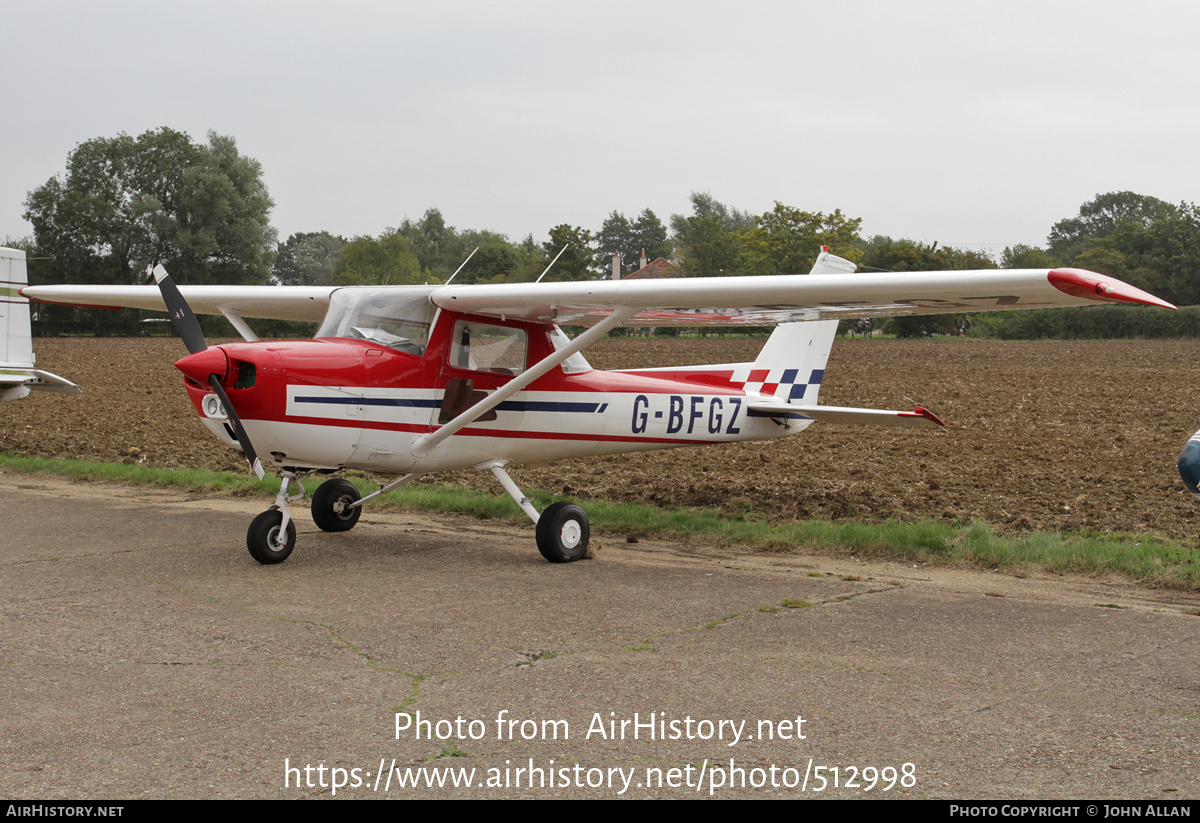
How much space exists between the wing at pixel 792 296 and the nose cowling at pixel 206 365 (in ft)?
5.81

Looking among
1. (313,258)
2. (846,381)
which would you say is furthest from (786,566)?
(313,258)

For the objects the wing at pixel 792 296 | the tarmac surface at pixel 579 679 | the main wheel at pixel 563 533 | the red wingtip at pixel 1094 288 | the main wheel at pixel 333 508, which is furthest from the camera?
the main wheel at pixel 333 508

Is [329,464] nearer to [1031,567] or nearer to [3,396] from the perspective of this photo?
[1031,567]

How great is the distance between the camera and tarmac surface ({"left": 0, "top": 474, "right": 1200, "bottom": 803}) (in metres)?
3.61

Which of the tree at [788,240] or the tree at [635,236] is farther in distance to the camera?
the tree at [635,236]

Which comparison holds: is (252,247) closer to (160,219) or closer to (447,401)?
(160,219)

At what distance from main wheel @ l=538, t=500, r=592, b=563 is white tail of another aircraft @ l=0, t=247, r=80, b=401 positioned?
895 cm

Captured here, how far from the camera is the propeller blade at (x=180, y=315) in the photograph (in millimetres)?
7492

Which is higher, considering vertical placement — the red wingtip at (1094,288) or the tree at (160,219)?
the tree at (160,219)

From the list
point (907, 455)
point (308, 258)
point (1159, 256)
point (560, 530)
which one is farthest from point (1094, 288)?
point (308, 258)

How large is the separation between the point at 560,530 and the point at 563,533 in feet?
0.16

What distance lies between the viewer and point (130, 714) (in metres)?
4.21

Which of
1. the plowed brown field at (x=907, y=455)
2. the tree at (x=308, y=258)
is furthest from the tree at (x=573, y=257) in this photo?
the tree at (x=308, y=258)

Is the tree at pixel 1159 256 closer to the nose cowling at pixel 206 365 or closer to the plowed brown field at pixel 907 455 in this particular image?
the plowed brown field at pixel 907 455
